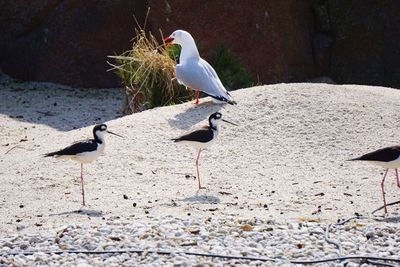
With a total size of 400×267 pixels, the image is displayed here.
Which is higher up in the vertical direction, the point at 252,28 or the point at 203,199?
the point at 252,28

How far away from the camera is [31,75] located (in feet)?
50.3

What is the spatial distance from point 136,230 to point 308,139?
343cm

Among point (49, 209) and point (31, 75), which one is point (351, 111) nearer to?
point (49, 209)

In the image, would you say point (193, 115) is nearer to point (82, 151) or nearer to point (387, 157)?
point (82, 151)

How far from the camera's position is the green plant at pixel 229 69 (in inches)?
531

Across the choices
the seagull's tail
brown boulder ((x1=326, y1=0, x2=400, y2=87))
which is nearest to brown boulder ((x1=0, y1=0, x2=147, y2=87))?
brown boulder ((x1=326, y1=0, x2=400, y2=87))

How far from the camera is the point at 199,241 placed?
6.84m

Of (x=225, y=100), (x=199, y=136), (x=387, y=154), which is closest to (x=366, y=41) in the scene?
(x=225, y=100)

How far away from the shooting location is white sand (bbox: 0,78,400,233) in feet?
26.7

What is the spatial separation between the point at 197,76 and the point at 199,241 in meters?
4.51

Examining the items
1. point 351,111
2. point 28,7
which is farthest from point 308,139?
point 28,7

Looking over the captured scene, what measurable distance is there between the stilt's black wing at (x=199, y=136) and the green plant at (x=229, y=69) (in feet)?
14.9

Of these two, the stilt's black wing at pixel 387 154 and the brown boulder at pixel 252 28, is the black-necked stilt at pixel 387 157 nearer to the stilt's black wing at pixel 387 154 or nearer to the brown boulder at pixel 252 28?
the stilt's black wing at pixel 387 154

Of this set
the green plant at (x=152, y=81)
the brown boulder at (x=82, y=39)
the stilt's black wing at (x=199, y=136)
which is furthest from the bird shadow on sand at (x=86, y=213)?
the brown boulder at (x=82, y=39)
